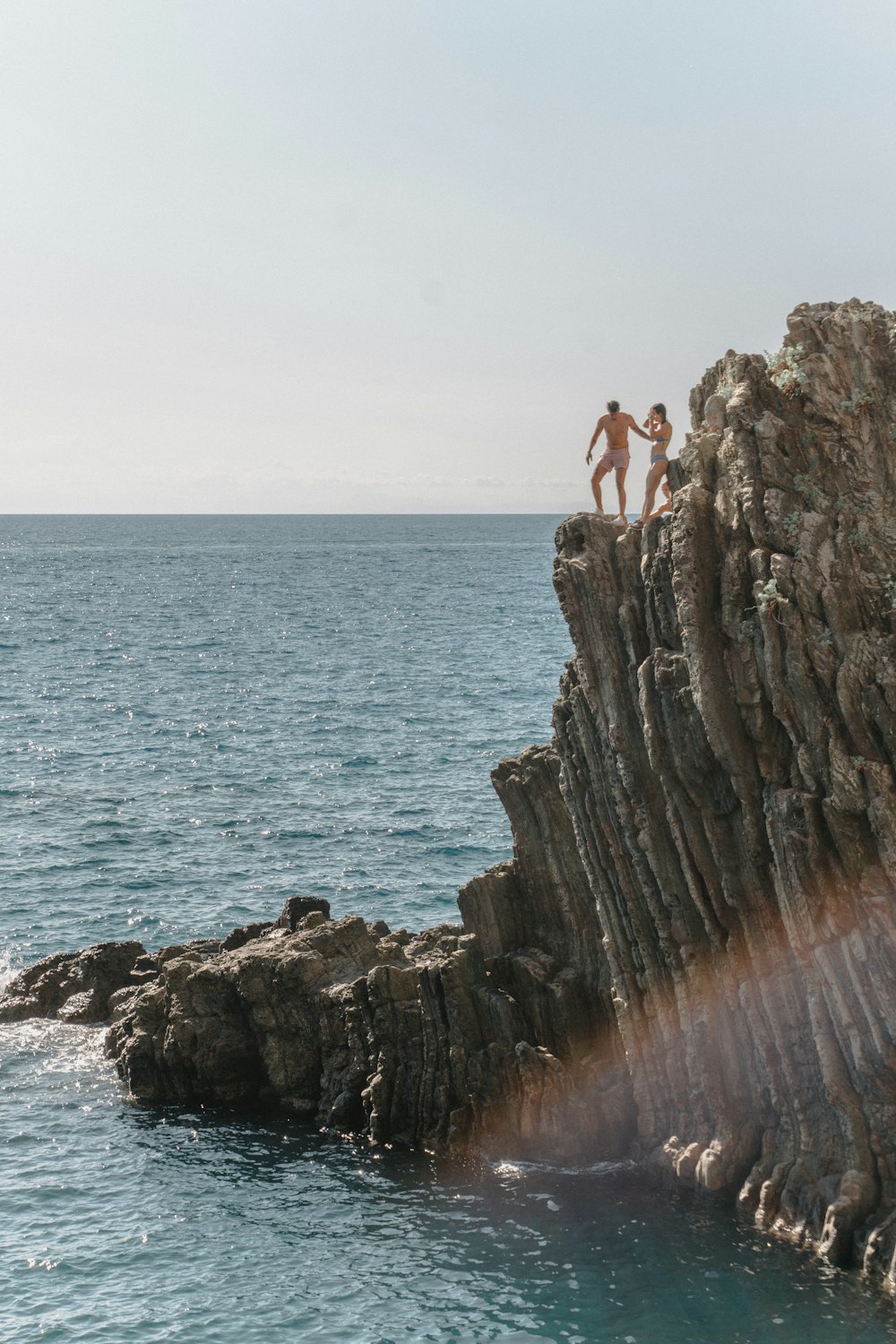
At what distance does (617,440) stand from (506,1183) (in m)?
16.2

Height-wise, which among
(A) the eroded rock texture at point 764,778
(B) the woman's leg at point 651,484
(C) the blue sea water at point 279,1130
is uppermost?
(B) the woman's leg at point 651,484

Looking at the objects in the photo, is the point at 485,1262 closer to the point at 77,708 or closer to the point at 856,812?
the point at 856,812

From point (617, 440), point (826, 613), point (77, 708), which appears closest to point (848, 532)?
point (826, 613)

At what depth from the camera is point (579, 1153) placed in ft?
90.3

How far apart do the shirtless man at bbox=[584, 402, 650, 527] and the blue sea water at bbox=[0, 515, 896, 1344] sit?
14.9 meters

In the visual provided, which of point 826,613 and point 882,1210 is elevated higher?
point 826,613

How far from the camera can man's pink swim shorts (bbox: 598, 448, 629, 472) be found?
99.1 feet

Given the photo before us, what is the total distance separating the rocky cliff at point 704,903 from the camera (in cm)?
2269

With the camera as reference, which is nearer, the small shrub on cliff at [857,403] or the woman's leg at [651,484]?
the small shrub on cliff at [857,403]

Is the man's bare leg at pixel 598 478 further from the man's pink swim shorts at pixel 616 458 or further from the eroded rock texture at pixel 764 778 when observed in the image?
the eroded rock texture at pixel 764 778

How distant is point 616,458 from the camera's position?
99.3ft

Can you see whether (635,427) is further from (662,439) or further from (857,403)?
(857,403)

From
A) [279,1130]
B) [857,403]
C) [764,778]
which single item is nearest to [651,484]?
[857,403]

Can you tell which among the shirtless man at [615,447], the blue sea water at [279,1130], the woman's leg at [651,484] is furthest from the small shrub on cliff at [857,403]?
the blue sea water at [279,1130]
